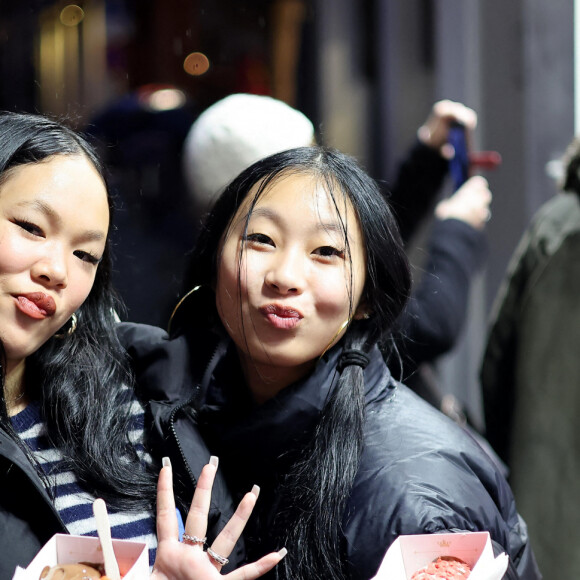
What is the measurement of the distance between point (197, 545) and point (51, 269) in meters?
0.50

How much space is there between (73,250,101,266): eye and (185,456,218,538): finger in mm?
427

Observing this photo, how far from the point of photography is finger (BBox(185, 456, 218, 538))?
4.37 feet

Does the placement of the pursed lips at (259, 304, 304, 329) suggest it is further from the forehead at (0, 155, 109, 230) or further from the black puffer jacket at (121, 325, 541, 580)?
the forehead at (0, 155, 109, 230)

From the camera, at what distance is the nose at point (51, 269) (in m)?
1.45

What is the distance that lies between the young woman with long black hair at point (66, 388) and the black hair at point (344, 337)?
0.49 feet

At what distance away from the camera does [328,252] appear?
63.6 inches

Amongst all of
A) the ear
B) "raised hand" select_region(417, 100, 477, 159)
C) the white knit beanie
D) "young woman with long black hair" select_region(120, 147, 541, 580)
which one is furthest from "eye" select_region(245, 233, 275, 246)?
"raised hand" select_region(417, 100, 477, 159)

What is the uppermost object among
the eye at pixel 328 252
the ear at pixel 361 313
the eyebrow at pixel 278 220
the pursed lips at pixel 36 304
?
the eyebrow at pixel 278 220

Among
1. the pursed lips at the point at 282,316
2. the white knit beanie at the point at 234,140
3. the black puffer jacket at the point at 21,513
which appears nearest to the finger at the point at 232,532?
the black puffer jacket at the point at 21,513

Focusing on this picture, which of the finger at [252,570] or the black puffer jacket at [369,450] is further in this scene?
the black puffer jacket at [369,450]

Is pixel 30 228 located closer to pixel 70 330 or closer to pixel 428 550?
pixel 70 330

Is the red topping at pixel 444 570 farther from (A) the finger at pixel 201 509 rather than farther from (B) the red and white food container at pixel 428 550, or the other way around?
(A) the finger at pixel 201 509

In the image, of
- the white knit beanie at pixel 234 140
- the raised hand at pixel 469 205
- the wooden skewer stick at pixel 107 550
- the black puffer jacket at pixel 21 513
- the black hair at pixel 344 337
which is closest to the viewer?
the wooden skewer stick at pixel 107 550

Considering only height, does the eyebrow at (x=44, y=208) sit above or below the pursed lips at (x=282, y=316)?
above
